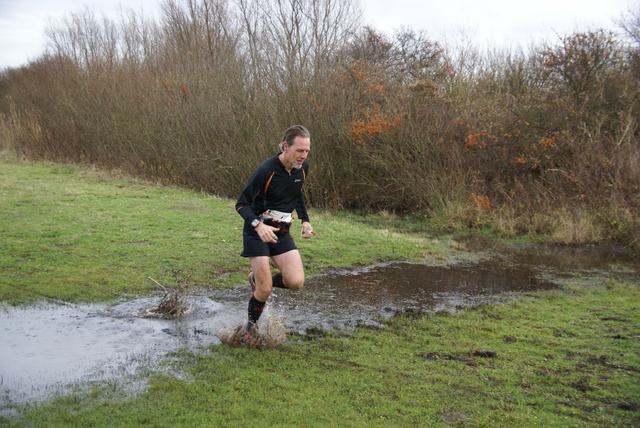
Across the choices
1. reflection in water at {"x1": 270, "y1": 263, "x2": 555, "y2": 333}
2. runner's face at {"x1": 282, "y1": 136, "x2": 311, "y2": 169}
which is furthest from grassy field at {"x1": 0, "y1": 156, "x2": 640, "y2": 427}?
runner's face at {"x1": 282, "y1": 136, "x2": 311, "y2": 169}

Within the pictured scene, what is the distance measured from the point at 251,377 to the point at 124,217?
8.93 m

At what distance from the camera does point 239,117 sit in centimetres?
2070

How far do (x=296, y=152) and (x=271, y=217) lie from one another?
2.40 feet

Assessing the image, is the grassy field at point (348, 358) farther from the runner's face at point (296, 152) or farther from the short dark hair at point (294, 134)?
the short dark hair at point (294, 134)

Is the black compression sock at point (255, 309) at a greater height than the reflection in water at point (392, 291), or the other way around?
the black compression sock at point (255, 309)

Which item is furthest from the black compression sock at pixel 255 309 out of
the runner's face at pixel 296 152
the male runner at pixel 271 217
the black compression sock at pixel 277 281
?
the runner's face at pixel 296 152

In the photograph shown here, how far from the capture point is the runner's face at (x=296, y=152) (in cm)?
578

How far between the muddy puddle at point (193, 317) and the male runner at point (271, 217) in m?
0.78

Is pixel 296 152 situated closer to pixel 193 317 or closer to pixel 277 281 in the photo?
pixel 277 281

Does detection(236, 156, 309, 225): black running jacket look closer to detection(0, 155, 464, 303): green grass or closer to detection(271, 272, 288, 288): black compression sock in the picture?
detection(271, 272, 288, 288): black compression sock

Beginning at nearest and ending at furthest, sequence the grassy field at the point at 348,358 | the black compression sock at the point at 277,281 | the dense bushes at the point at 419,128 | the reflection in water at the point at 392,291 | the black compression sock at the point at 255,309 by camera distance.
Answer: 1. the grassy field at the point at 348,358
2. the black compression sock at the point at 255,309
3. the black compression sock at the point at 277,281
4. the reflection in water at the point at 392,291
5. the dense bushes at the point at 419,128

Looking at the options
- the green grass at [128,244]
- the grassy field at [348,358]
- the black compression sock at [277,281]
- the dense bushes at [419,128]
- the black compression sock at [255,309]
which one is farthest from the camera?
the dense bushes at [419,128]

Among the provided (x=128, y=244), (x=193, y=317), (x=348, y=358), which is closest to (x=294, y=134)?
(x=348, y=358)

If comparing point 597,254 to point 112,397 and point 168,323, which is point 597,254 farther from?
point 112,397
